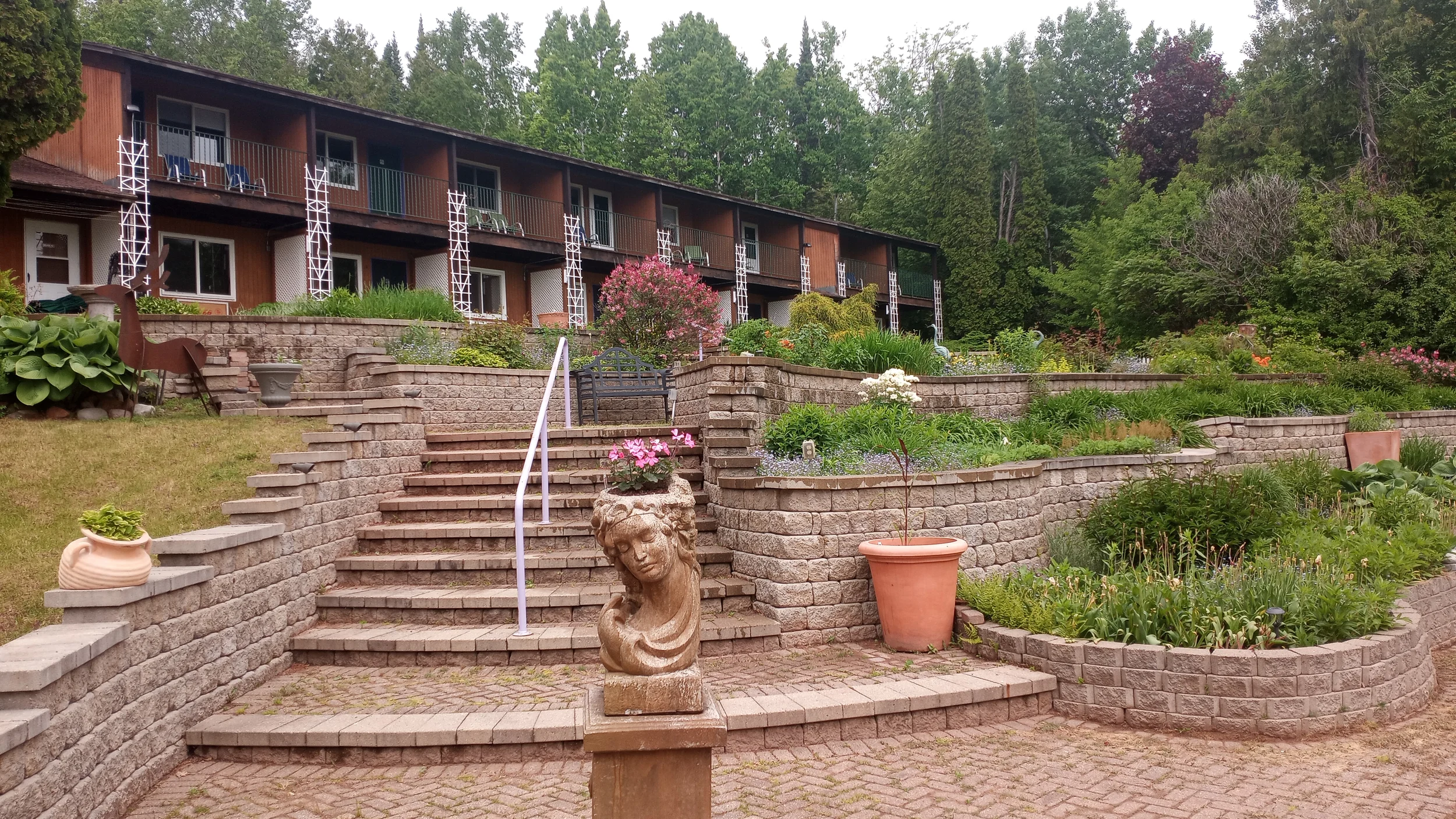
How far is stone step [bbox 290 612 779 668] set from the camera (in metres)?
5.36

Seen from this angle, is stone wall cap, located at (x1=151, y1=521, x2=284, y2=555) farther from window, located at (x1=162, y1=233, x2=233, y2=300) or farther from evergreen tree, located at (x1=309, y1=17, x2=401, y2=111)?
evergreen tree, located at (x1=309, y1=17, x2=401, y2=111)

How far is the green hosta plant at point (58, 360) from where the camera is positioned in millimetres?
8266

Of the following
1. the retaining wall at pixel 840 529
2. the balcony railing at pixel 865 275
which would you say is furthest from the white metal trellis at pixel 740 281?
the retaining wall at pixel 840 529

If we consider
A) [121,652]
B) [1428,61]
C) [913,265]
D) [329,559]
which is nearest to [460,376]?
[329,559]

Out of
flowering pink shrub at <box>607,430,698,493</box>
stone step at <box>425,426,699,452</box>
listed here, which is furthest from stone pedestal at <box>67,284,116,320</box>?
flowering pink shrub at <box>607,430,698,493</box>

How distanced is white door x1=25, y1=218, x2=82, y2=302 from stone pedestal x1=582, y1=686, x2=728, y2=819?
49.9 feet

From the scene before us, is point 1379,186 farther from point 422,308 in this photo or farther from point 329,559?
point 329,559

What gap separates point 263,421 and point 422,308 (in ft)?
Answer: 17.8

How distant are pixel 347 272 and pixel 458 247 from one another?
2380mm

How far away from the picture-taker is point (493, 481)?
7371 millimetres

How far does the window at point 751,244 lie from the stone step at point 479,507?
19.0 m

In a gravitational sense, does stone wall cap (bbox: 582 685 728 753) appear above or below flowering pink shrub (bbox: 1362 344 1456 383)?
below

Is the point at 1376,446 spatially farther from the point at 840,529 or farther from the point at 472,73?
the point at 472,73

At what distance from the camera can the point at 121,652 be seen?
3809 millimetres
